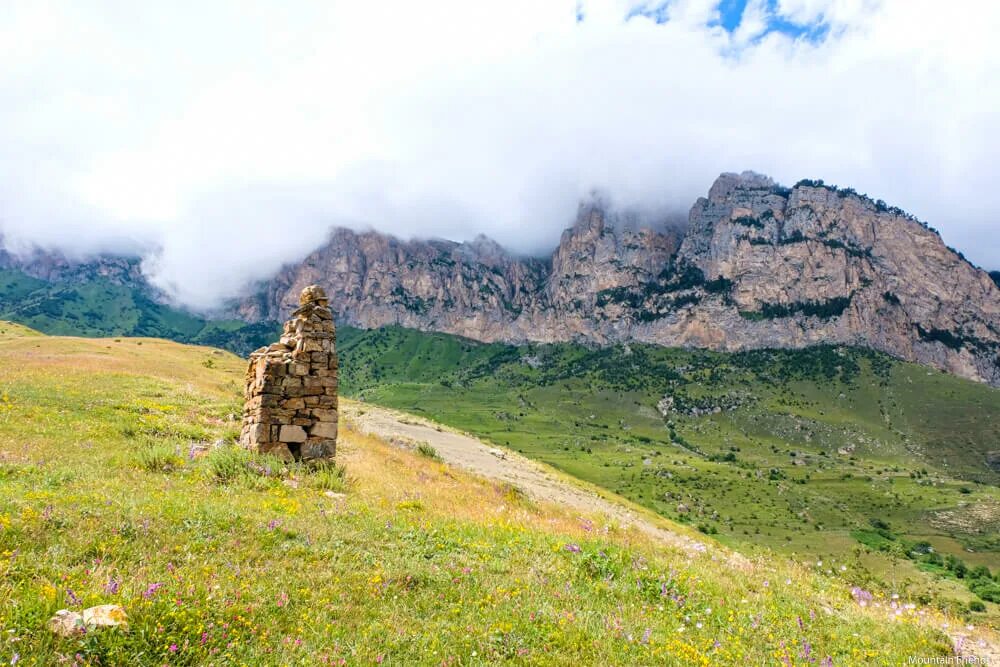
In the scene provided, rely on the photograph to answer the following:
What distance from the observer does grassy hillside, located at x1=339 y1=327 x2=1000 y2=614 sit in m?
79.9

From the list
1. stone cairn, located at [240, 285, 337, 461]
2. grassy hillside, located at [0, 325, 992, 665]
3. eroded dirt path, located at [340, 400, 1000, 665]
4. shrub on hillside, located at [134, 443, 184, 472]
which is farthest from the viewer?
stone cairn, located at [240, 285, 337, 461]

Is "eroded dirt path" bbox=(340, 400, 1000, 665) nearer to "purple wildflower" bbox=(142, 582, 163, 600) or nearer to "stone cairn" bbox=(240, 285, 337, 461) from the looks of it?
"stone cairn" bbox=(240, 285, 337, 461)

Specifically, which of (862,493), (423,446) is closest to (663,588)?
(423,446)

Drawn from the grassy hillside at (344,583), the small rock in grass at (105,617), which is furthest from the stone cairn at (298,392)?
the small rock in grass at (105,617)

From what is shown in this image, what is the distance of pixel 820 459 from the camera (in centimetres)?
14075

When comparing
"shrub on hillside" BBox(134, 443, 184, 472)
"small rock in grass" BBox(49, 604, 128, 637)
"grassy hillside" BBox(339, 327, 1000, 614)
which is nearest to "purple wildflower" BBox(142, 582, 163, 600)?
"small rock in grass" BBox(49, 604, 128, 637)

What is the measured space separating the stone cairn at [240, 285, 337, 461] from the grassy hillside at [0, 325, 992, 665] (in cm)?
134

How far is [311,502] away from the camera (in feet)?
32.7

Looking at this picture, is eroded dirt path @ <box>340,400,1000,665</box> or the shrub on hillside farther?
the shrub on hillside

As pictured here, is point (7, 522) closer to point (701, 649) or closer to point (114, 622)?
point (114, 622)

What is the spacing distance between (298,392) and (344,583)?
8.60m

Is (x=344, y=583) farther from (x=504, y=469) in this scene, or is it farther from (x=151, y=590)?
(x=504, y=469)

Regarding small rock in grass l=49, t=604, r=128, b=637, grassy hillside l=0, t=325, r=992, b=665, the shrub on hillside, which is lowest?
the shrub on hillside

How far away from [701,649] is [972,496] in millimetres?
141462
